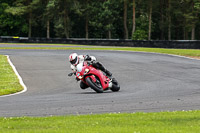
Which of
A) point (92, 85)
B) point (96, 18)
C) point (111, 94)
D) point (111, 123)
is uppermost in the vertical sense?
point (96, 18)

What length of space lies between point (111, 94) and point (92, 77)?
0.89 metres

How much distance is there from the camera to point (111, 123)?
7645 millimetres

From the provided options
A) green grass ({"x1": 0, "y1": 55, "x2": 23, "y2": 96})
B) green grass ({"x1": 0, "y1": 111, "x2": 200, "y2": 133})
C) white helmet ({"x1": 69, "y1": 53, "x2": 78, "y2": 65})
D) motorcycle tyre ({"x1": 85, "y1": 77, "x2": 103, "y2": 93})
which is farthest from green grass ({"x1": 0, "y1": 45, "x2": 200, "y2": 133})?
green grass ({"x1": 0, "y1": 55, "x2": 23, "y2": 96})

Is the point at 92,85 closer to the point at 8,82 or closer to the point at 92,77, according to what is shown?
the point at 92,77

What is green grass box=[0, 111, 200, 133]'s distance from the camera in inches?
271

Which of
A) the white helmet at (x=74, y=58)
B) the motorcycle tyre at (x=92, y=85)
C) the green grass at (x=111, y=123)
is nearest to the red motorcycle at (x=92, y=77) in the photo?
the motorcycle tyre at (x=92, y=85)

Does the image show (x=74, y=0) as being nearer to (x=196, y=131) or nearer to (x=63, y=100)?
(x=63, y=100)

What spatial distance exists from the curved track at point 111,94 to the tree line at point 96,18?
3854 centimetres

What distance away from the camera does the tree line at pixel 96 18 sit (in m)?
61.5

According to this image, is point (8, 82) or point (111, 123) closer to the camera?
point (111, 123)

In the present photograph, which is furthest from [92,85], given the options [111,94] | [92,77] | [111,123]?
[111,123]

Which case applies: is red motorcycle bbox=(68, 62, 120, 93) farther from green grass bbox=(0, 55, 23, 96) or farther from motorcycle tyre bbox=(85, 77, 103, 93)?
green grass bbox=(0, 55, 23, 96)

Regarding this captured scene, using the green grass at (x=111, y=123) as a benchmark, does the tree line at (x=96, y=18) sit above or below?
above

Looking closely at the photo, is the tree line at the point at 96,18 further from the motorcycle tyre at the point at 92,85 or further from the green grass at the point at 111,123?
the green grass at the point at 111,123
